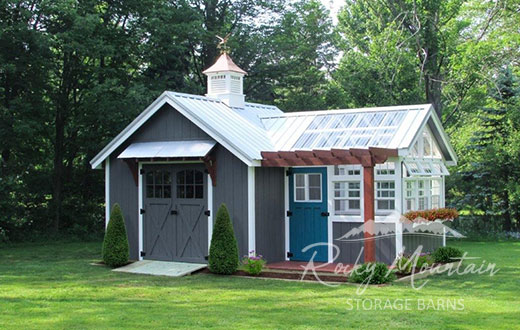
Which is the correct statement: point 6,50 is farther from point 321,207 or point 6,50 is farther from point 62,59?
point 321,207

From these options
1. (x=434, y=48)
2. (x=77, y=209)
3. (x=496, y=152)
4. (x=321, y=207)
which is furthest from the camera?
(x=434, y=48)

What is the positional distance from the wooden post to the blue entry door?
175 centimetres

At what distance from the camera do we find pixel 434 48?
24.3 metres

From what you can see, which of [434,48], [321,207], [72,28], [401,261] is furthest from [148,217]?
[434,48]

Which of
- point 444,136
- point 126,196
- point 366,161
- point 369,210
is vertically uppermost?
point 444,136

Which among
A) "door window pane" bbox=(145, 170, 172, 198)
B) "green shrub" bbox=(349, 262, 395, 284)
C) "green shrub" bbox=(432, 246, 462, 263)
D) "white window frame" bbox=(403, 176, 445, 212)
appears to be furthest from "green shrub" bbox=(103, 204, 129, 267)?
"green shrub" bbox=(432, 246, 462, 263)

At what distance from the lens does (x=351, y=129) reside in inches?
526

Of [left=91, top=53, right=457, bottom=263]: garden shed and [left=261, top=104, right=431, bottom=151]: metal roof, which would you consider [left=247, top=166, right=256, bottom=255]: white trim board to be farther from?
[left=261, top=104, right=431, bottom=151]: metal roof

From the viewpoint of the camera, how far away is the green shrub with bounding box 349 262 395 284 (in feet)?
35.6

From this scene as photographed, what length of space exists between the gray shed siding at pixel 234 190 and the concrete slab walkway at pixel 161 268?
101cm

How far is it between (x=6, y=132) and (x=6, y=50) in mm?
2425

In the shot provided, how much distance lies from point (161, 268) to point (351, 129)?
4.81 m

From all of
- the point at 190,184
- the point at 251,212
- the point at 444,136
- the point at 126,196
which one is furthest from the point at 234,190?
the point at 444,136

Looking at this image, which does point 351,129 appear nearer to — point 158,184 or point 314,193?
point 314,193
